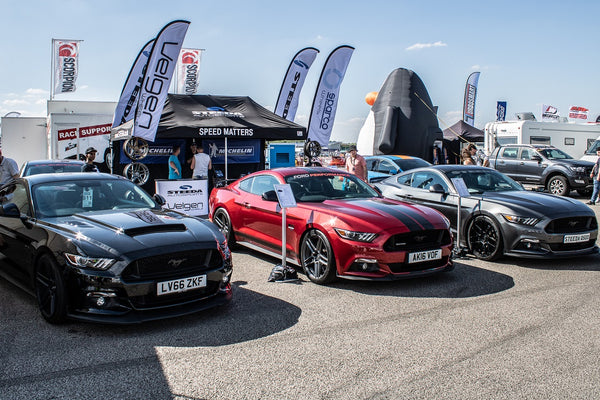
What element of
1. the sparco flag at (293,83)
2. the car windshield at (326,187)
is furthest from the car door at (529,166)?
the car windshield at (326,187)

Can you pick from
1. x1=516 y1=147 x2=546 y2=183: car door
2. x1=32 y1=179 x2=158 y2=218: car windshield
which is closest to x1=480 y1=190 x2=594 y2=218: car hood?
x1=32 y1=179 x2=158 y2=218: car windshield

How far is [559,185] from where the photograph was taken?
1727cm

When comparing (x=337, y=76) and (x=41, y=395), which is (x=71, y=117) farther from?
(x=41, y=395)

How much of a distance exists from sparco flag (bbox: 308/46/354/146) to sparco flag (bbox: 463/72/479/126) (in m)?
17.2

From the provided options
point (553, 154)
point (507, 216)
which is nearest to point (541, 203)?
point (507, 216)

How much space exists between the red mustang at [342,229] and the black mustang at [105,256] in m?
1.43

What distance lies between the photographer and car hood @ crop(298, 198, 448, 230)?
6.05 metres

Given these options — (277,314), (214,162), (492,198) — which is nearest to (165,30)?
(214,162)

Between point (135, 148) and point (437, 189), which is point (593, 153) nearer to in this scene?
point (437, 189)

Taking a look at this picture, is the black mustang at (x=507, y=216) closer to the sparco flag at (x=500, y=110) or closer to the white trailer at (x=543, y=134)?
the white trailer at (x=543, y=134)

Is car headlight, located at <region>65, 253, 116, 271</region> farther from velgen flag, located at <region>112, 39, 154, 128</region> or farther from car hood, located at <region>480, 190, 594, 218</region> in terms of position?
velgen flag, located at <region>112, 39, 154, 128</region>

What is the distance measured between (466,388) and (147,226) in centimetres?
316

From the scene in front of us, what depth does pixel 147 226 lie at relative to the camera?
16.5 ft

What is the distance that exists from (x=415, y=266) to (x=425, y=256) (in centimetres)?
16
